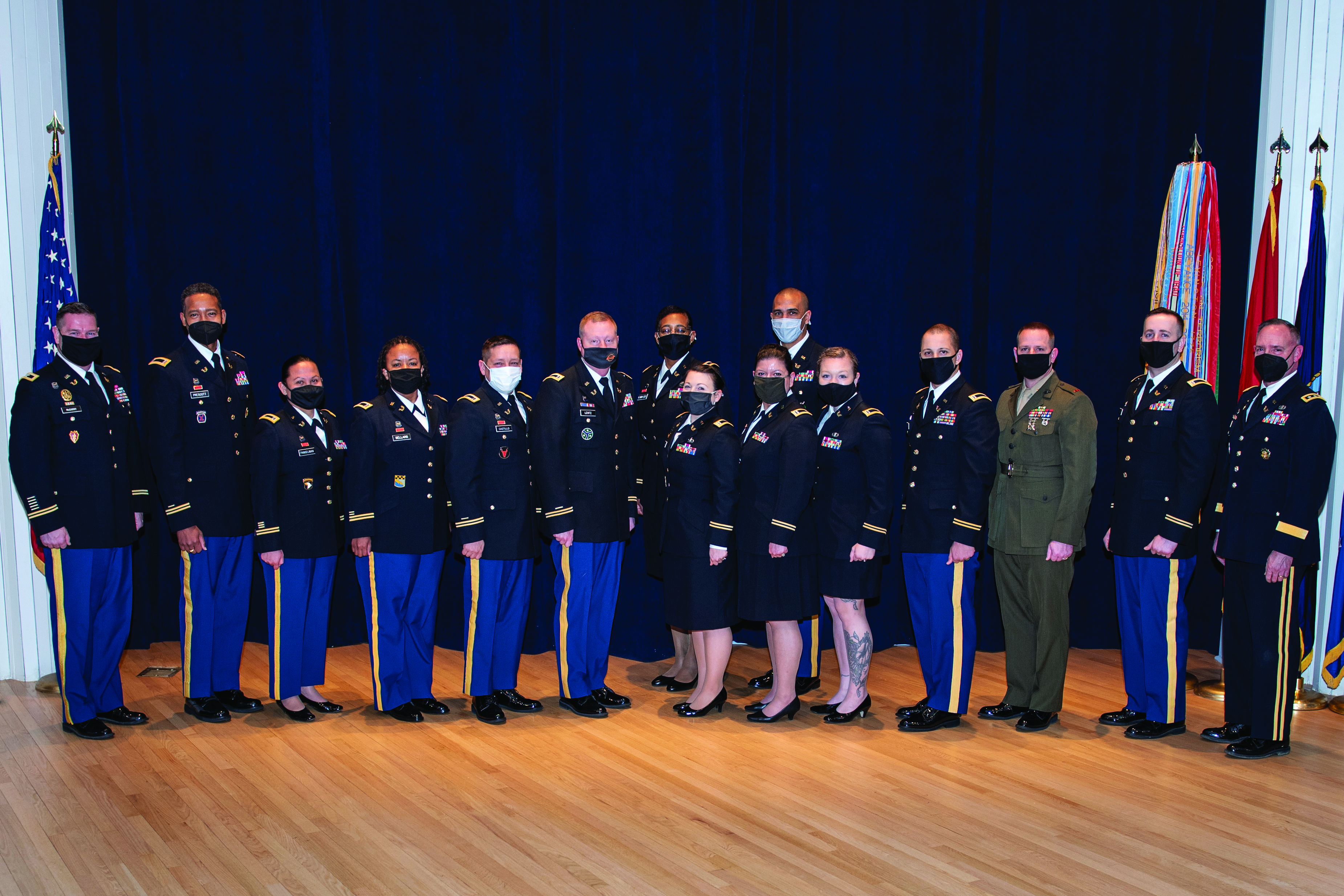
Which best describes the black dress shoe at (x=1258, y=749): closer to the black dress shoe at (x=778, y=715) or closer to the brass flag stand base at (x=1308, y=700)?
the brass flag stand base at (x=1308, y=700)

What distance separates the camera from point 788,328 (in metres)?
5.45

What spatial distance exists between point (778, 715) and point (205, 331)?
10.6ft

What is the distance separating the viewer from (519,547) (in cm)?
491

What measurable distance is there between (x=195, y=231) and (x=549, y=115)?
216cm

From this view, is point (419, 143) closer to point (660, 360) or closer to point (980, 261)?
point (660, 360)

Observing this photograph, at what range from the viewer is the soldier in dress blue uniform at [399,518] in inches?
189

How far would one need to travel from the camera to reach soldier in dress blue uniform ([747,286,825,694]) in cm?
539

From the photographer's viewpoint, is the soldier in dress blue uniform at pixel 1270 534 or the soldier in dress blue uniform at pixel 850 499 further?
the soldier in dress blue uniform at pixel 850 499

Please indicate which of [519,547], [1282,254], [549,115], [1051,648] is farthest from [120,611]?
[1282,254]

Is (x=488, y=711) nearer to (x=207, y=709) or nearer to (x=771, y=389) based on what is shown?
(x=207, y=709)

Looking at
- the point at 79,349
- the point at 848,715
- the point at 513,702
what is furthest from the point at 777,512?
the point at 79,349

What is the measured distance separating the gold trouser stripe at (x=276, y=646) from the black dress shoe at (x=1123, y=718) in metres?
3.83

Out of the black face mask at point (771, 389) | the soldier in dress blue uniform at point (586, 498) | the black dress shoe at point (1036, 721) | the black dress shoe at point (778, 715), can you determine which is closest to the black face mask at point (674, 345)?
the soldier in dress blue uniform at point (586, 498)

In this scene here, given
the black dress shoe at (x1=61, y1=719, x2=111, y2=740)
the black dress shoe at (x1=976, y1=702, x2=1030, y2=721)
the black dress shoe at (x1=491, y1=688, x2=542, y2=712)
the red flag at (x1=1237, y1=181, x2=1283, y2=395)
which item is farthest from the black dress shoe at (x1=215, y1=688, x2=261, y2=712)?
the red flag at (x1=1237, y1=181, x2=1283, y2=395)
